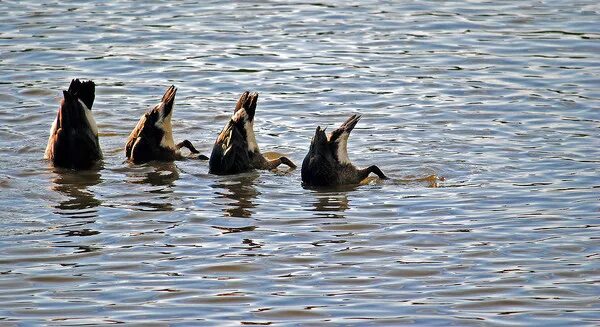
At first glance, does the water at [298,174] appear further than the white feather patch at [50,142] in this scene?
No

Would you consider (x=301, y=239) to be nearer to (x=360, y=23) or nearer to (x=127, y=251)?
(x=127, y=251)

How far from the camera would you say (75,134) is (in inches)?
550

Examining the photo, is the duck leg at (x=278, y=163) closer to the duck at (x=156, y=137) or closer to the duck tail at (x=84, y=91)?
the duck at (x=156, y=137)

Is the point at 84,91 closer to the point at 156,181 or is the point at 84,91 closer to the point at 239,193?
the point at 156,181

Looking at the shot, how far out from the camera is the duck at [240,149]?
13406mm

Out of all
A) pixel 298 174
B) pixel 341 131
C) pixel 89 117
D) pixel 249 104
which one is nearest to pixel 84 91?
pixel 89 117

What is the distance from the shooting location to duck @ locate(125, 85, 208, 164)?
46.0ft

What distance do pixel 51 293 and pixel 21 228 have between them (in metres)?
1.94

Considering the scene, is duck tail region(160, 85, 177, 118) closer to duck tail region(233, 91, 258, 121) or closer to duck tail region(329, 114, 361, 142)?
duck tail region(233, 91, 258, 121)

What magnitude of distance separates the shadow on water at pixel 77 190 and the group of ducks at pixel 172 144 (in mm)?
210

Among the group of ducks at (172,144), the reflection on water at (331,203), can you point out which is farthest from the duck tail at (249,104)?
the reflection on water at (331,203)

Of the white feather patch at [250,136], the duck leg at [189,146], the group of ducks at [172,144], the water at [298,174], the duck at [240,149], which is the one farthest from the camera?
the duck leg at [189,146]

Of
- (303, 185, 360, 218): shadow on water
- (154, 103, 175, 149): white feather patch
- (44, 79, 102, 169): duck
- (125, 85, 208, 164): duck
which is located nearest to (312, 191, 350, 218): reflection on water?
(303, 185, 360, 218): shadow on water

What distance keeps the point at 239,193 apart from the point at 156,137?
1763 mm
